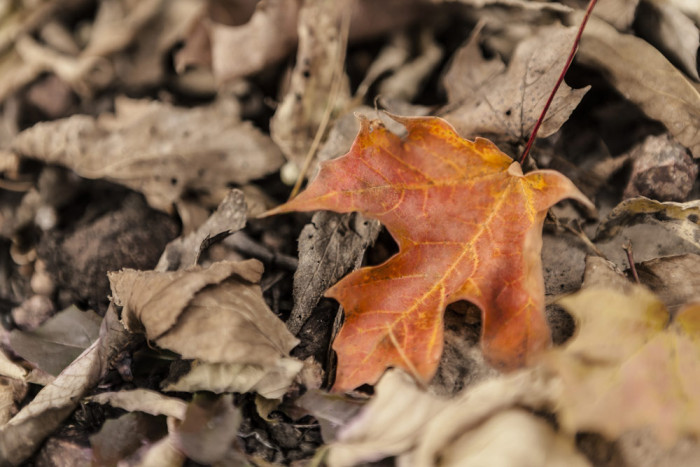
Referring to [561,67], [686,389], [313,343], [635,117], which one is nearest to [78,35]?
[313,343]

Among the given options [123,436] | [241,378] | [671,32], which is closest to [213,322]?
[241,378]

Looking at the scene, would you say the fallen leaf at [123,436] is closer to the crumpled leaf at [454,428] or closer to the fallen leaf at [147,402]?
the fallen leaf at [147,402]

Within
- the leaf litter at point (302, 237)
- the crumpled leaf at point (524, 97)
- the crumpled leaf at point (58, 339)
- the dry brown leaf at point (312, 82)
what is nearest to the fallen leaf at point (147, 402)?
the leaf litter at point (302, 237)

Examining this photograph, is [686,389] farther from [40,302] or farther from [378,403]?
[40,302]

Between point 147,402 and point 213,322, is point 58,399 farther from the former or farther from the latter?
point 213,322

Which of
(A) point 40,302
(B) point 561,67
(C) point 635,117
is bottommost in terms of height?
(A) point 40,302

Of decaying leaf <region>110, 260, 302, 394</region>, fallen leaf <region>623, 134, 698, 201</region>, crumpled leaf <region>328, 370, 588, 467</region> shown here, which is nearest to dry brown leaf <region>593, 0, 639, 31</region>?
fallen leaf <region>623, 134, 698, 201</region>
